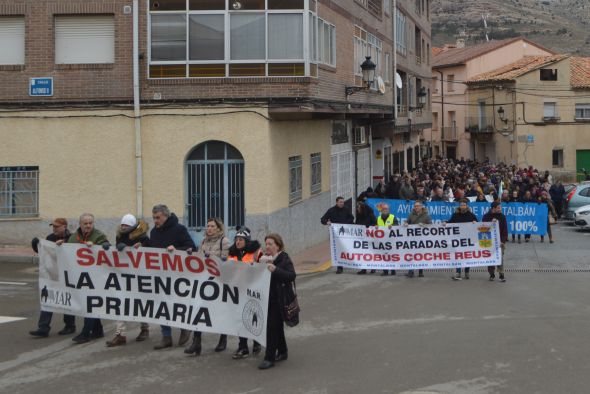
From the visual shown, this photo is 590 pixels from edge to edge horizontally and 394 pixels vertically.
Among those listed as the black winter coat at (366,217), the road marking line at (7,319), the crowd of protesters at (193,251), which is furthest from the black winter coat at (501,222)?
the road marking line at (7,319)

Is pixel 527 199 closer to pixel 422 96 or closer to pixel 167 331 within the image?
pixel 422 96

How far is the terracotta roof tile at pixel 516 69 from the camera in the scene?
163ft

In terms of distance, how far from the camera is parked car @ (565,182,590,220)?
89.1 feet

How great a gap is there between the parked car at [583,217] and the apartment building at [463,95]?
29776 millimetres

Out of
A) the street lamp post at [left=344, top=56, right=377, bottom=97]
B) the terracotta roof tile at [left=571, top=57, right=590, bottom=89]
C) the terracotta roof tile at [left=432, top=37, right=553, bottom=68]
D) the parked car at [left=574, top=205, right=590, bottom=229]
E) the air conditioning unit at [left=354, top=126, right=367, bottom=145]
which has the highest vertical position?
the terracotta roof tile at [left=432, top=37, right=553, bottom=68]

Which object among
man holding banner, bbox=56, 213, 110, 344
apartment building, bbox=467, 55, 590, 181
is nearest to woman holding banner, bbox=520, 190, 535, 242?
man holding banner, bbox=56, 213, 110, 344

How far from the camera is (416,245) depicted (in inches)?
625

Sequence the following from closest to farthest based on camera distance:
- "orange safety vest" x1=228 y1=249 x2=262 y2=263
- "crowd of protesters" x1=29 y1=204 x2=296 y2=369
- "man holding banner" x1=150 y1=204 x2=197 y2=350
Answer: "crowd of protesters" x1=29 y1=204 x2=296 y2=369 < "orange safety vest" x1=228 y1=249 x2=262 y2=263 < "man holding banner" x1=150 y1=204 x2=197 y2=350

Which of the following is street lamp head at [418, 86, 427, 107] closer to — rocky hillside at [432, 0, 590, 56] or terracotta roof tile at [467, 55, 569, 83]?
terracotta roof tile at [467, 55, 569, 83]

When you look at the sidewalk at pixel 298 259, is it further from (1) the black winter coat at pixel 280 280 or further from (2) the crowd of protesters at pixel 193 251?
(1) the black winter coat at pixel 280 280

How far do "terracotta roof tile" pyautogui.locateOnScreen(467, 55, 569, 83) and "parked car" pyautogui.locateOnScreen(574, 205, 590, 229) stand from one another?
26.0 metres

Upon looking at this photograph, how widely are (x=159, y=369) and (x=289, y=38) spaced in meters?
10.5

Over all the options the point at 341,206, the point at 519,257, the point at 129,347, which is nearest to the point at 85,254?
the point at 129,347

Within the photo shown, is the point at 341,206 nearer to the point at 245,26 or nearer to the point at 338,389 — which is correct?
the point at 245,26
